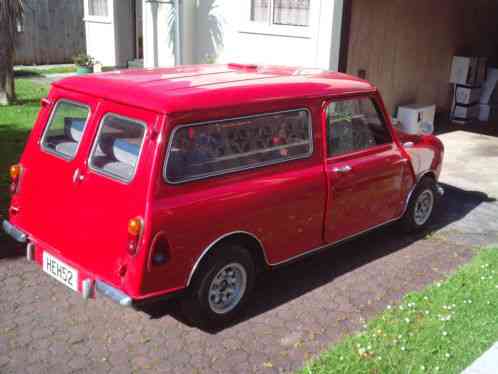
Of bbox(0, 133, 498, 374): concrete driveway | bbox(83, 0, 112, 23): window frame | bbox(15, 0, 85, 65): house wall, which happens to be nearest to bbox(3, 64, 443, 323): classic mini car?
bbox(0, 133, 498, 374): concrete driveway

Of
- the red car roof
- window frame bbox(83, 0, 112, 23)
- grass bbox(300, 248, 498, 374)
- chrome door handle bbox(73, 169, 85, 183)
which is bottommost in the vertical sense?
grass bbox(300, 248, 498, 374)

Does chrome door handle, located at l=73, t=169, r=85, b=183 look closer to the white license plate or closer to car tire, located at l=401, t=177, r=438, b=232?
the white license plate

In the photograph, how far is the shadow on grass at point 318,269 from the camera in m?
4.57

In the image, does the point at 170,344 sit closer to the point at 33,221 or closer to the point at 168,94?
the point at 33,221

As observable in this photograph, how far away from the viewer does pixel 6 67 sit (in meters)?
11.3

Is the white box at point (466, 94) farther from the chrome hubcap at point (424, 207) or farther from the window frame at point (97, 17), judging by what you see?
the window frame at point (97, 17)

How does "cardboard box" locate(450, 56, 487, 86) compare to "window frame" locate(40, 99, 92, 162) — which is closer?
"window frame" locate(40, 99, 92, 162)

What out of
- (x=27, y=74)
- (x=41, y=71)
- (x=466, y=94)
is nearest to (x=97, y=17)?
(x=41, y=71)

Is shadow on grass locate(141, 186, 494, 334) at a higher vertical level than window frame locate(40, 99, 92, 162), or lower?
lower

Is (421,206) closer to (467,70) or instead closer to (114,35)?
(467,70)

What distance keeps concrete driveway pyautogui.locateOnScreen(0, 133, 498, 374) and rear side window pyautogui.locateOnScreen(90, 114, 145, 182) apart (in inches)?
45.6

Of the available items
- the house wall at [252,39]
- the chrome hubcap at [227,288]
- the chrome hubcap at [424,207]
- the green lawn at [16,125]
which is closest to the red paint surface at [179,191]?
the chrome hubcap at [227,288]

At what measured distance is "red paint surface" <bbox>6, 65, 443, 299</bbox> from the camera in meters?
3.72

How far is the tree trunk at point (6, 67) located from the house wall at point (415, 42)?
265 inches
